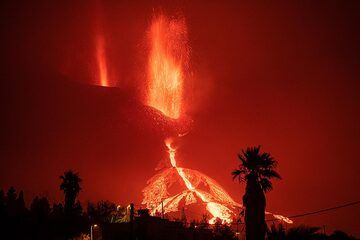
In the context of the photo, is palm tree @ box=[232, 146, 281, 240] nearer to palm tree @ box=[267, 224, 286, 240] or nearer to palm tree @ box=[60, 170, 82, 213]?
palm tree @ box=[267, 224, 286, 240]

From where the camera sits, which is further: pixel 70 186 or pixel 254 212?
pixel 70 186

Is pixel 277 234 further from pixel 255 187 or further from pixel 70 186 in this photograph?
pixel 70 186

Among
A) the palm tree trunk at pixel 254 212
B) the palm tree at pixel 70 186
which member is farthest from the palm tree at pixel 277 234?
the palm tree at pixel 70 186

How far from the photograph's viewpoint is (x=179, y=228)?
238 ft

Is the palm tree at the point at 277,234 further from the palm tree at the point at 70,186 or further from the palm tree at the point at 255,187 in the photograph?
the palm tree at the point at 70,186

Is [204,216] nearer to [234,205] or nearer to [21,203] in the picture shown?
[234,205]

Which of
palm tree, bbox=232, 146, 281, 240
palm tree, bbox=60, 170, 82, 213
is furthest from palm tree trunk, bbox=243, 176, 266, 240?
palm tree, bbox=60, 170, 82, 213

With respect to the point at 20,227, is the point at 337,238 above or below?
below

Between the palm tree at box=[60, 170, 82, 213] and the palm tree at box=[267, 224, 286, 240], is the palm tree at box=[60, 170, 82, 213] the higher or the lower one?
the higher one

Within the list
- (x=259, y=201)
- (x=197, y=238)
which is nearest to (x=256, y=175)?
(x=259, y=201)

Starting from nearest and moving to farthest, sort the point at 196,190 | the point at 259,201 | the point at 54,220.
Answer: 1. the point at 259,201
2. the point at 54,220
3. the point at 196,190

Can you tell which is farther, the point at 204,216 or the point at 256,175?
the point at 204,216

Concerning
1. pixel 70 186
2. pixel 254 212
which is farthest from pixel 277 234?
pixel 70 186

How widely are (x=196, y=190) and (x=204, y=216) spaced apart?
37004 mm
